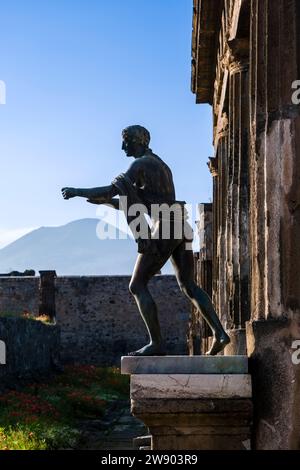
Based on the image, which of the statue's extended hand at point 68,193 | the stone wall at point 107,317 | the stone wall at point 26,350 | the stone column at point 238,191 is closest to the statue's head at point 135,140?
the statue's extended hand at point 68,193

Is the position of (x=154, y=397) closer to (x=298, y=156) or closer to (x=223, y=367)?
(x=223, y=367)

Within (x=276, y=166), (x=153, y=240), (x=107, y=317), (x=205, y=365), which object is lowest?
(x=107, y=317)

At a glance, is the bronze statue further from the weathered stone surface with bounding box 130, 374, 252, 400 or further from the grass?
the grass

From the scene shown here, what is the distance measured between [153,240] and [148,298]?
0.43 m

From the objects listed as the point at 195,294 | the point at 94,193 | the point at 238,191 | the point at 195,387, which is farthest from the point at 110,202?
the point at 238,191

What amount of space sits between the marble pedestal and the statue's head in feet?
5.46

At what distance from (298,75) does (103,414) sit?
12.8m

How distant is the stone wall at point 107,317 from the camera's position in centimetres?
3011

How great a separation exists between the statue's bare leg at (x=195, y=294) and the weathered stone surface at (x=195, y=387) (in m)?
0.56

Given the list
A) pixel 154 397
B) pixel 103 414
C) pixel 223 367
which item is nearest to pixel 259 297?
pixel 223 367

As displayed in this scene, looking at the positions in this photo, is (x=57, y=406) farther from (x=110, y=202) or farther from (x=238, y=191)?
(x=110, y=202)

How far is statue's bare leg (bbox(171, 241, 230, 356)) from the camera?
600 centimetres

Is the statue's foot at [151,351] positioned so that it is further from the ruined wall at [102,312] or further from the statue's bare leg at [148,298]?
the ruined wall at [102,312]

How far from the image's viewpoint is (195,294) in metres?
6.12
